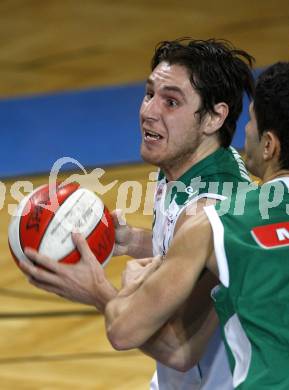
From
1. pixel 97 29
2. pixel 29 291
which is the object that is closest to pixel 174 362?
pixel 29 291

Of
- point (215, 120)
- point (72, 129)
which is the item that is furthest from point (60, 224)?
point (72, 129)

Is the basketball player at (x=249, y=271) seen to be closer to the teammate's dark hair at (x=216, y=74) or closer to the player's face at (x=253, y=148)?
the player's face at (x=253, y=148)

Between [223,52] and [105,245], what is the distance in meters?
0.77

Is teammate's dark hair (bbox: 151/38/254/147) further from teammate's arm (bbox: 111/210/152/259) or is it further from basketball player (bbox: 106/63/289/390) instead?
basketball player (bbox: 106/63/289/390)

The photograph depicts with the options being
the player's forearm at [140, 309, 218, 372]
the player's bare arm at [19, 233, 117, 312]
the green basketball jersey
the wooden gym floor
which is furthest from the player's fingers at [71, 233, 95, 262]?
the wooden gym floor

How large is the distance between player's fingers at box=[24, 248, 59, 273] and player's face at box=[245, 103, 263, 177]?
0.63 meters

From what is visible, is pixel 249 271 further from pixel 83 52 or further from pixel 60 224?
pixel 83 52

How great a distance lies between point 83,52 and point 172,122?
5.71 m

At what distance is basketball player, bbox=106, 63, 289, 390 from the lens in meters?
2.71

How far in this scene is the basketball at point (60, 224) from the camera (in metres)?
3.21

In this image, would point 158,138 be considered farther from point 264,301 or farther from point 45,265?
point 264,301

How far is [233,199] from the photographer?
9.12 feet

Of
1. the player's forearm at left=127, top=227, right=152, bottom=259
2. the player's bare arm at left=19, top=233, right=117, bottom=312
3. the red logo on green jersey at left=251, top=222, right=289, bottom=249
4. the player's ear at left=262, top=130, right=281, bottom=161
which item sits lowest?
the player's forearm at left=127, top=227, right=152, bottom=259

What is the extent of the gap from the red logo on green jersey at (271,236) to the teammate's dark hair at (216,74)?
894 millimetres
